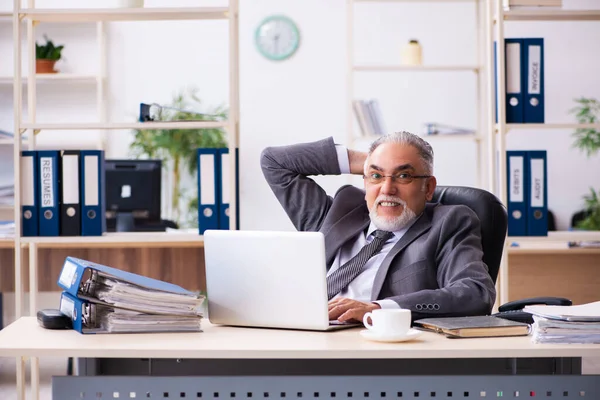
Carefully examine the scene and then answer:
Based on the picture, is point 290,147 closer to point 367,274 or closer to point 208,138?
point 367,274

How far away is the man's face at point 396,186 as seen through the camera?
7.45 ft

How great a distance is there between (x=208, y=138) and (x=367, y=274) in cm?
381

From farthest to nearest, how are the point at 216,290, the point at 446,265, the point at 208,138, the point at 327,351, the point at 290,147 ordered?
1. the point at 208,138
2. the point at 290,147
3. the point at 446,265
4. the point at 216,290
5. the point at 327,351

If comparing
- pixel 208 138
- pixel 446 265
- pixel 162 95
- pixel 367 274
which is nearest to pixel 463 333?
pixel 446 265

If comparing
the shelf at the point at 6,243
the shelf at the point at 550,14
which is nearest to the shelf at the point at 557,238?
the shelf at the point at 550,14

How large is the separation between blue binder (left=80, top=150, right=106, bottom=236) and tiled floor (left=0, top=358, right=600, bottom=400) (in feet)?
2.81

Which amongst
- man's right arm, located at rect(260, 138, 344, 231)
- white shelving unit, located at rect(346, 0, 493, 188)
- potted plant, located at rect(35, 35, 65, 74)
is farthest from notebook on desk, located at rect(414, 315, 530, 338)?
potted plant, located at rect(35, 35, 65, 74)

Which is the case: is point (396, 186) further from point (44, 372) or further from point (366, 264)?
point (44, 372)

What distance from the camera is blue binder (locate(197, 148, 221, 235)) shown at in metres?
3.20

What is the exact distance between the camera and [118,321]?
5.55 feet

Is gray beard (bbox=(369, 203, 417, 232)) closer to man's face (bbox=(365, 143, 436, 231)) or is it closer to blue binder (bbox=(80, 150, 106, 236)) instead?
man's face (bbox=(365, 143, 436, 231))

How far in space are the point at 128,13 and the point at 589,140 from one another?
3.71m

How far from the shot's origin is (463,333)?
1637mm

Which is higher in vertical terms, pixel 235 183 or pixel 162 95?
pixel 162 95
